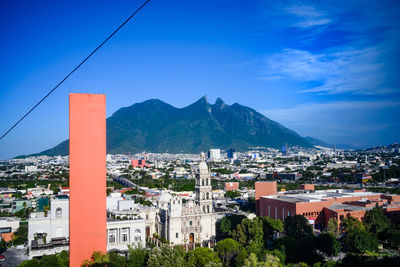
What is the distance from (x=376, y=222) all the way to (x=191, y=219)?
1404 centimetres

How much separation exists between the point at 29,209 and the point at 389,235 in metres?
34.7

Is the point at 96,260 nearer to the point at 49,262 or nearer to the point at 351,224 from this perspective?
the point at 49,262

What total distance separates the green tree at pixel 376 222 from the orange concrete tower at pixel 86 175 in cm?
2235

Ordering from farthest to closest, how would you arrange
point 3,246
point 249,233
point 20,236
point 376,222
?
point 20,236, point 3,246, point 376,222, point 249,233

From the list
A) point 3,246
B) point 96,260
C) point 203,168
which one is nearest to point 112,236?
point 203,168

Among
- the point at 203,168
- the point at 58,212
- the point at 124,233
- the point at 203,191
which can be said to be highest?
the point at 203,168

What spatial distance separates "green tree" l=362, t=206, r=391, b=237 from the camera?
25922mm

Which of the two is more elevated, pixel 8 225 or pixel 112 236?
pixel 112 236

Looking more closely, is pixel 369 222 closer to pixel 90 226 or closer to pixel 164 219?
pixel 164 219

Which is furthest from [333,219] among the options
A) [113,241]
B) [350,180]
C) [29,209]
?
[350,180]

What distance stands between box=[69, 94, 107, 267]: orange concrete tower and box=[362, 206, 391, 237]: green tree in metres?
22.3

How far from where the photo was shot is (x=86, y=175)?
10914 mm

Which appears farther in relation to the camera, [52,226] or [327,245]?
[52,226]

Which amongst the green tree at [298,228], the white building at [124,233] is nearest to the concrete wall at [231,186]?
the green tree at [298,228]
